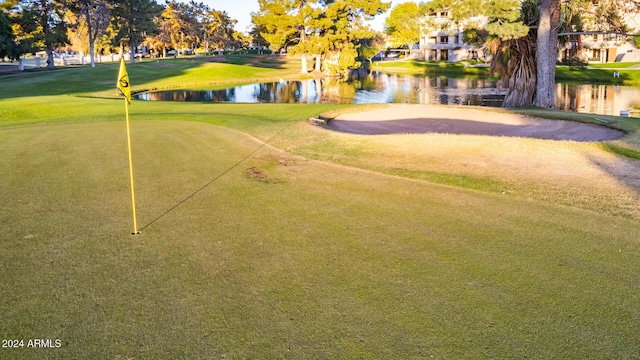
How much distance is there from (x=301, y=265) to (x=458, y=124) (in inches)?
654

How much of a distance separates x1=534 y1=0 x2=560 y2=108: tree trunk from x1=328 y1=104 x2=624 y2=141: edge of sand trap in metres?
6.66

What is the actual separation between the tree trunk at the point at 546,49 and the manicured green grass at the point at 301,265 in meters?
17.5

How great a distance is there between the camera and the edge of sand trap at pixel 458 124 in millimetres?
17656

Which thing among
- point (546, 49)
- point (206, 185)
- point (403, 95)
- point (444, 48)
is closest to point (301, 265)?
point (206, 185)

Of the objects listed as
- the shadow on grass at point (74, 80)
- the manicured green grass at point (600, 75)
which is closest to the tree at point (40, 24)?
the shadow on grass at point (74, 80)

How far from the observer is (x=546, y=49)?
25688 mm

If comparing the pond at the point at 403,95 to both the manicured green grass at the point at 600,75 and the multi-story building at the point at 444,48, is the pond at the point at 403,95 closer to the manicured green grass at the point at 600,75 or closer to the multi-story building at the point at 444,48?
the manicured green grass at the point at 600,75

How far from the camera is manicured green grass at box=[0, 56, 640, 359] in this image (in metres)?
4.54

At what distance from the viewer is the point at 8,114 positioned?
21.6 metres

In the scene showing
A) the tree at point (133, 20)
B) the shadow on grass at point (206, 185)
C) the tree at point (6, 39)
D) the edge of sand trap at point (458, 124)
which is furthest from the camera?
the tree at point (133, 20)

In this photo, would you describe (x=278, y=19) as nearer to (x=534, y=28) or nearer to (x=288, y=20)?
(x=288, y=20)

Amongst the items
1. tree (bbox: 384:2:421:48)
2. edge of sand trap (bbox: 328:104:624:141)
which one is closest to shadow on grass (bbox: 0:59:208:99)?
edge of sand trap (bbox: 328:104:624:141)

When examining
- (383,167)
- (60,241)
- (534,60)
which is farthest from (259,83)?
(60,241)

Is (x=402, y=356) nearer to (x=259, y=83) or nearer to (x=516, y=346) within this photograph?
(x=516, y=346)
